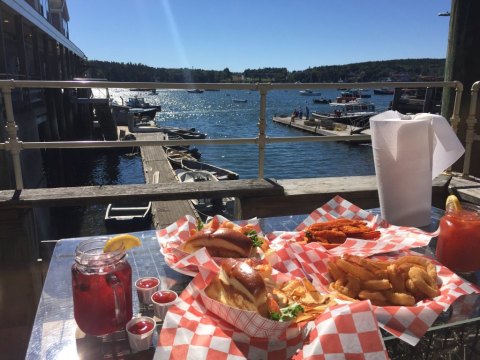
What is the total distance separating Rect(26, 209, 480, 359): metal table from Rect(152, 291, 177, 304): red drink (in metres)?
0.05

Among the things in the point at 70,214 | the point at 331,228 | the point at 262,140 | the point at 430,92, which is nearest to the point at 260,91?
the point at 262,140

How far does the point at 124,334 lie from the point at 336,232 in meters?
1.03

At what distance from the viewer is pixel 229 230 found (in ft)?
5.26

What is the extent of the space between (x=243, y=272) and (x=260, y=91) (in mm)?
2242

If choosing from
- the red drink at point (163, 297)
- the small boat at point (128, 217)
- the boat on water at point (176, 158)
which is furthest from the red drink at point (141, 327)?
the boat on water at point (176, 158)

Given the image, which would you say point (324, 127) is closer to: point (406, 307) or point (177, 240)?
point (177, 240)

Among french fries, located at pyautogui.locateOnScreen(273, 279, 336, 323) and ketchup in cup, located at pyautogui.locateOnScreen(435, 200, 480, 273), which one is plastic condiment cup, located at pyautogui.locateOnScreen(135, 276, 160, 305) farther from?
ketchup in cup, located at pyautogui.locateOnScreen(435, 200, 480, 273)

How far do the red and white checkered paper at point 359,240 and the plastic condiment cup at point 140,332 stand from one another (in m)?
0.64

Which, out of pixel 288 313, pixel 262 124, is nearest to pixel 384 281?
pixel 288 313

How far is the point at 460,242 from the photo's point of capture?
1597mm

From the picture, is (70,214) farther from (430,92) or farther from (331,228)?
(430,92)

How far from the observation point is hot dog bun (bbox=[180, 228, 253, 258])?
1.55 m

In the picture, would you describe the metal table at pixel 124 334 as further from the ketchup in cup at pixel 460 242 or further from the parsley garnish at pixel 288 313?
the parsley garnish at pixel 288 313

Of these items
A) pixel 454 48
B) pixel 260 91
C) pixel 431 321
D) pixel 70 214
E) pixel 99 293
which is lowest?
pixel 70 214
